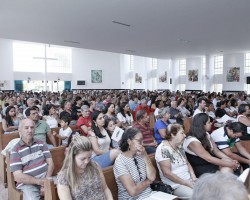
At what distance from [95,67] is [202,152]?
31.2 meters

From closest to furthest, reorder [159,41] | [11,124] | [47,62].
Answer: [11,124] → [159,41] → [47,62]

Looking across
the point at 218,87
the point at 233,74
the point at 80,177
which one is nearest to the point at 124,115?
the point at 80,177

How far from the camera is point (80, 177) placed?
2.37 meters

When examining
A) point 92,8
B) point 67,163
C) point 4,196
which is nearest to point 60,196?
point 67,163

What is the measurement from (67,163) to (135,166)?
A: 0.78 m

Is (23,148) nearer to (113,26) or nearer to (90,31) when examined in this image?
(113,26)

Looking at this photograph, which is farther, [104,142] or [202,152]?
[104,142]

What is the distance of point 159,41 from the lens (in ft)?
48.5

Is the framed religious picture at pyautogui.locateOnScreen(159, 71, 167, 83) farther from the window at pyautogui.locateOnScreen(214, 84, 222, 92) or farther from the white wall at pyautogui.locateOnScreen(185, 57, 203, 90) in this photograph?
the window at pyautogui.locateOnScreen(214, 84, 222, 92)

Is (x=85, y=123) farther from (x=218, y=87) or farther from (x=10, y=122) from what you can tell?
(x=218, y=87)

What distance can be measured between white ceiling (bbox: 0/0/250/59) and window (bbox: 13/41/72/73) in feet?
52.6

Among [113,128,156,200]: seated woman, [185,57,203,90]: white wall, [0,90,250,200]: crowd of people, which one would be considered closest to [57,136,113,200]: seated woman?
[0,90,250,200]: crowd of people

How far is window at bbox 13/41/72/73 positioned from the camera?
28469 millimetres

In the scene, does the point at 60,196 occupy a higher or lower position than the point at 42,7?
lower
